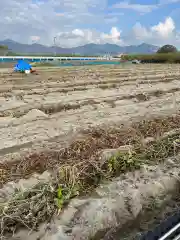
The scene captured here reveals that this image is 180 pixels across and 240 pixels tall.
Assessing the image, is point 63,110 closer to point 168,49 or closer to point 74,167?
point 74,167

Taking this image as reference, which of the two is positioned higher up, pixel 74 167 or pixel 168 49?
pixel 168 49

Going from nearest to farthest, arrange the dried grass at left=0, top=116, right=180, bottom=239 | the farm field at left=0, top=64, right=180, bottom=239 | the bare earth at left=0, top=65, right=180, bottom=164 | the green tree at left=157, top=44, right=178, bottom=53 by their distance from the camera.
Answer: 1. the dried grass at left=0, top=116, right=180, bottom=239
2. the farm field at left=0, top=64, right=180, bottom=239
3. the bare earth at left=0, top=65, right=180, bottom=164
4. the green tree at left=157, top=44, right=178, bottom=53

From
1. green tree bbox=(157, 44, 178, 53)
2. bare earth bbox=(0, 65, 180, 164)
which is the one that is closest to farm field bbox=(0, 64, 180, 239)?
bare earth bbox=(0, 65, 180, 164)

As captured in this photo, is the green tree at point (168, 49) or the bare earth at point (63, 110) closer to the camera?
the bare earth at point (63, 110)

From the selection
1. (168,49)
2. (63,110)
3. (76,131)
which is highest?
(168,49)

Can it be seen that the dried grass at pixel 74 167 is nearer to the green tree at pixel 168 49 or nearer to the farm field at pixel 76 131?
the farm field at pixel 76 131

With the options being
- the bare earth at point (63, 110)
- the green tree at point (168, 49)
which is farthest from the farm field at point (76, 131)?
the green tree at point (168, 49)

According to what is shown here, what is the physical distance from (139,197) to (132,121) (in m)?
3.94

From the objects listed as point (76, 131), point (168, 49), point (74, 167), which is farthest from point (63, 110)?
point (168, 49)

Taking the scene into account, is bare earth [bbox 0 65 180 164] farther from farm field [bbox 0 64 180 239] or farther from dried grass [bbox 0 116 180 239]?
dried grass [bbox 0 116 180 239]

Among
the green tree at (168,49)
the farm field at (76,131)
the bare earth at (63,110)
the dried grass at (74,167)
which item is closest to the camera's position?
the dried grass at (74,167)

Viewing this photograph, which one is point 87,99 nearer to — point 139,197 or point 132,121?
point 132,121

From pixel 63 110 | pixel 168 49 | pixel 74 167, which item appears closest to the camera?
pixel 74 167

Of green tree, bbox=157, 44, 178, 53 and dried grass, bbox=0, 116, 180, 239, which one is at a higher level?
green tree, bbox=157, 44, 178, 53
